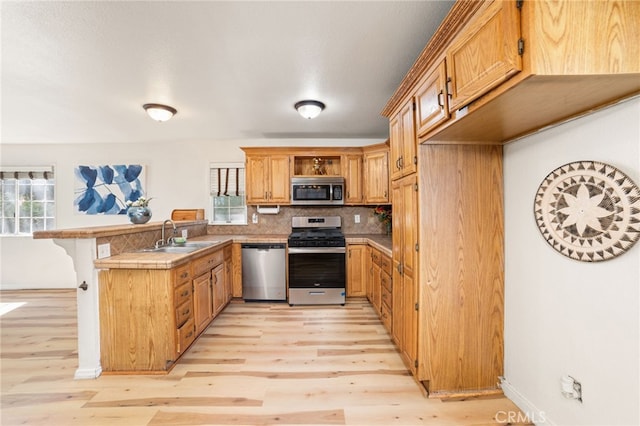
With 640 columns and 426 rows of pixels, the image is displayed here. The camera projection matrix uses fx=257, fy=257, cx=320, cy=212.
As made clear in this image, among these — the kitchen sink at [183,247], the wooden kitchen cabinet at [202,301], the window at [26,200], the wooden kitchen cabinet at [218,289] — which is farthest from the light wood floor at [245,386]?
the window at [26,200]

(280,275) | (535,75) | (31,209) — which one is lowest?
(280,275)

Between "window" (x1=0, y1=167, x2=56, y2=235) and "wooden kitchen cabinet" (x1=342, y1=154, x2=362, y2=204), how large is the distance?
4.95 meters

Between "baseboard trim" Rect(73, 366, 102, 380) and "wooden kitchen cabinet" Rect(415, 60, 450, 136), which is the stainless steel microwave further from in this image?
"baseboard trim" Rect(73, 366, 102, 380)

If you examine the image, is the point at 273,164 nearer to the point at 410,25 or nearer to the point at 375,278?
the point at 375,278

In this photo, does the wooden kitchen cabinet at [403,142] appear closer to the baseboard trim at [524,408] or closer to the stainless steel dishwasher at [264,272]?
the baseboard trim at [524,408]

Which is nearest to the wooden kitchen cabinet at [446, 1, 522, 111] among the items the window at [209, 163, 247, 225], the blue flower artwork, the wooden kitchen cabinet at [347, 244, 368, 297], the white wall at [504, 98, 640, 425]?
the white wall at [504, 98, 640, 425]

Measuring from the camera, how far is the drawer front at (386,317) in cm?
258

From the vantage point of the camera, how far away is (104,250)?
210 centimetres

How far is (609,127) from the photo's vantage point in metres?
1.17

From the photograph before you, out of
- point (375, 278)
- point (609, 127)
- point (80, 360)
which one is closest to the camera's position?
point (609, 127)

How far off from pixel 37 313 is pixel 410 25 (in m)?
5.17

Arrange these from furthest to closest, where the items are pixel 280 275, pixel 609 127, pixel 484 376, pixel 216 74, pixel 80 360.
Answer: pixel 280 275, pixel 216 74, pixel 80 360, pixel 484 376, pixel 609 127

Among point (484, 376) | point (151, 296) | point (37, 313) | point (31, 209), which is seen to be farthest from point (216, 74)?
point (31, 209)

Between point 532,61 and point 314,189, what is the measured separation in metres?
3.03
